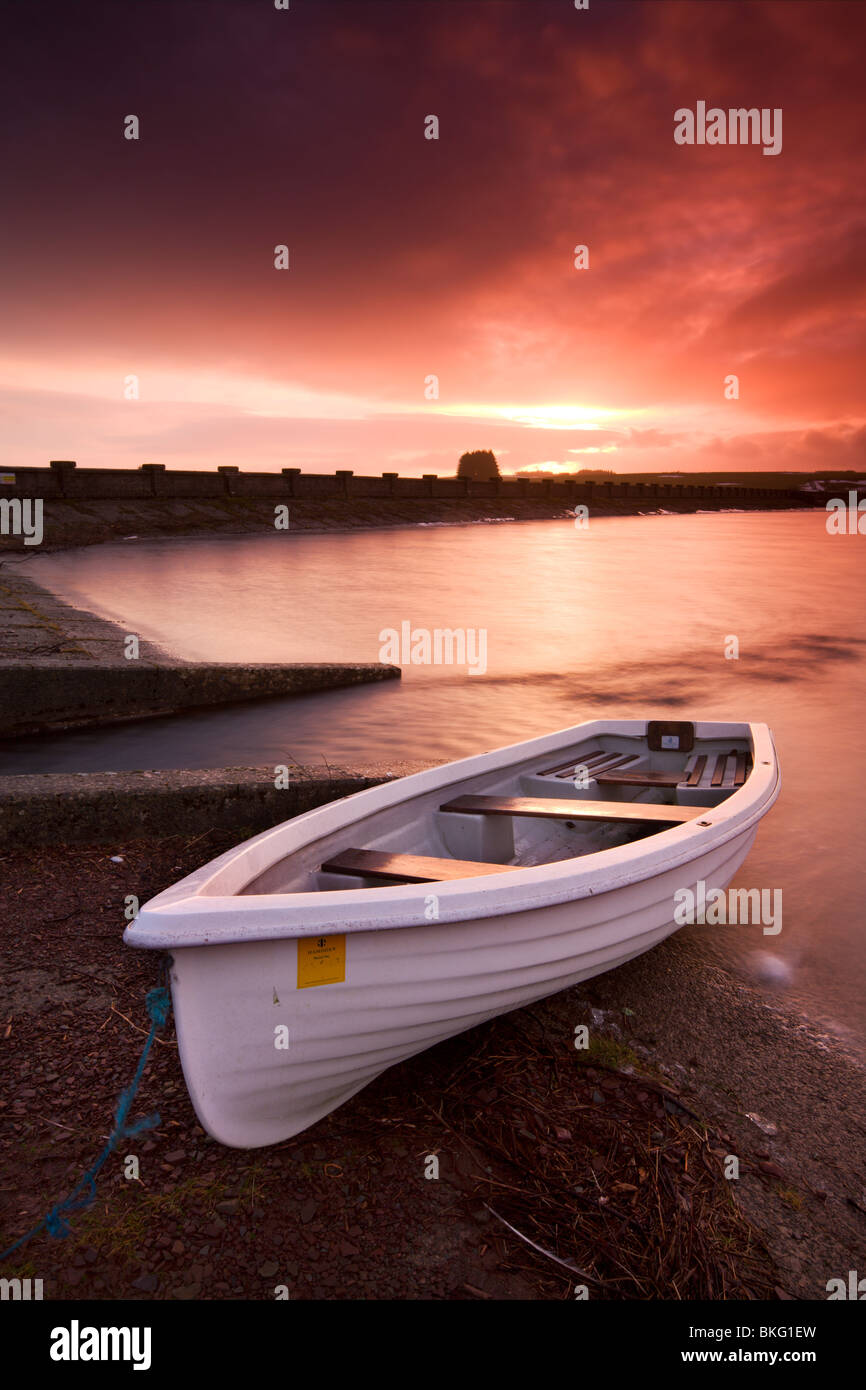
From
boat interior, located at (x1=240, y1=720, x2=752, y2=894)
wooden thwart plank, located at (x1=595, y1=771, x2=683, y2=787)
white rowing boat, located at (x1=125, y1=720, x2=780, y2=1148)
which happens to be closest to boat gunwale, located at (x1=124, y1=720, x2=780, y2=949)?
white rowing boat, located at (x1=125, y1=720, x2=780, y2=1148)

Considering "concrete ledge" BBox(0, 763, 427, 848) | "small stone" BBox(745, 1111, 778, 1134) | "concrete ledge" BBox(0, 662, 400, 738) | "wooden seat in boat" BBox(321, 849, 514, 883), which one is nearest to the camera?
"small stone" BBox(745, 1111, 778, 1134)

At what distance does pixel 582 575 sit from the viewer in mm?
27297

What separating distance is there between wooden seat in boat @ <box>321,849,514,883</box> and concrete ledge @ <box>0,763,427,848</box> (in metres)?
1.66

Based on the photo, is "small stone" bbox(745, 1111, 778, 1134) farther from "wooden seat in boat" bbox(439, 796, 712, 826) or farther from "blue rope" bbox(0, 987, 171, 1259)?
"blue rope" bbox(0, 987, 171, 1259)

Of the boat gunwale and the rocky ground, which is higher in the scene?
the boat gunwale

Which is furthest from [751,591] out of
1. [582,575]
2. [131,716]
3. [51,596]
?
[131,716]

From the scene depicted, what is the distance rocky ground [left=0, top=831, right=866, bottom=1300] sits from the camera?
2.14 m

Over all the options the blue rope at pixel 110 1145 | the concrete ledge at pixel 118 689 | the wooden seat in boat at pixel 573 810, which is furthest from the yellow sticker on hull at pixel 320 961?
the concrete ledge at pixel 118 689

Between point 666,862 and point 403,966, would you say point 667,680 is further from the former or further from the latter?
point 403,966

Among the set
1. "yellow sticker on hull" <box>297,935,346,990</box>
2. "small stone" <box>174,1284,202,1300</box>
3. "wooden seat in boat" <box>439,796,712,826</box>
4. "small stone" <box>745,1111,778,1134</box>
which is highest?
"wooden seat in boat" <box>439,796,712,826</box>

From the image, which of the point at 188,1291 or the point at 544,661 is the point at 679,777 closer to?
the point at 188,1291

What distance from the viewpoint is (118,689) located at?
26.1 ft
